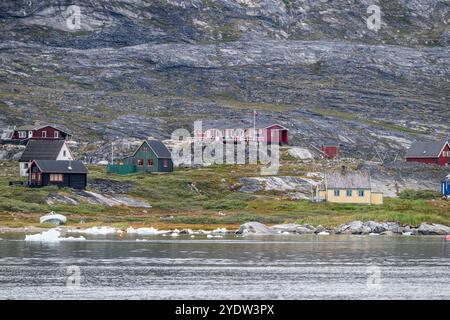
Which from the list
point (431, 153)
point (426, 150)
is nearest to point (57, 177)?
point (431, 153)

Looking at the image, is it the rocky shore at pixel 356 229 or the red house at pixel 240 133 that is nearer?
the rocky shore at pixel 356 229

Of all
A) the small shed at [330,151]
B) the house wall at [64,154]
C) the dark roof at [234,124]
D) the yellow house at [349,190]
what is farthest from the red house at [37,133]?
the yellow house at [349,190]

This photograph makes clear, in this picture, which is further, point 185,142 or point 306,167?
point 185,142

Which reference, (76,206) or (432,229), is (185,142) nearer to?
(76,206)

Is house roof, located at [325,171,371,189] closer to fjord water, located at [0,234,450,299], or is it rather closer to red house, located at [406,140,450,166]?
fjord water, located at [0,234,450,299]

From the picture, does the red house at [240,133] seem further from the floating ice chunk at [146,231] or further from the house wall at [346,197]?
the floating ice chunk at [146,231]
